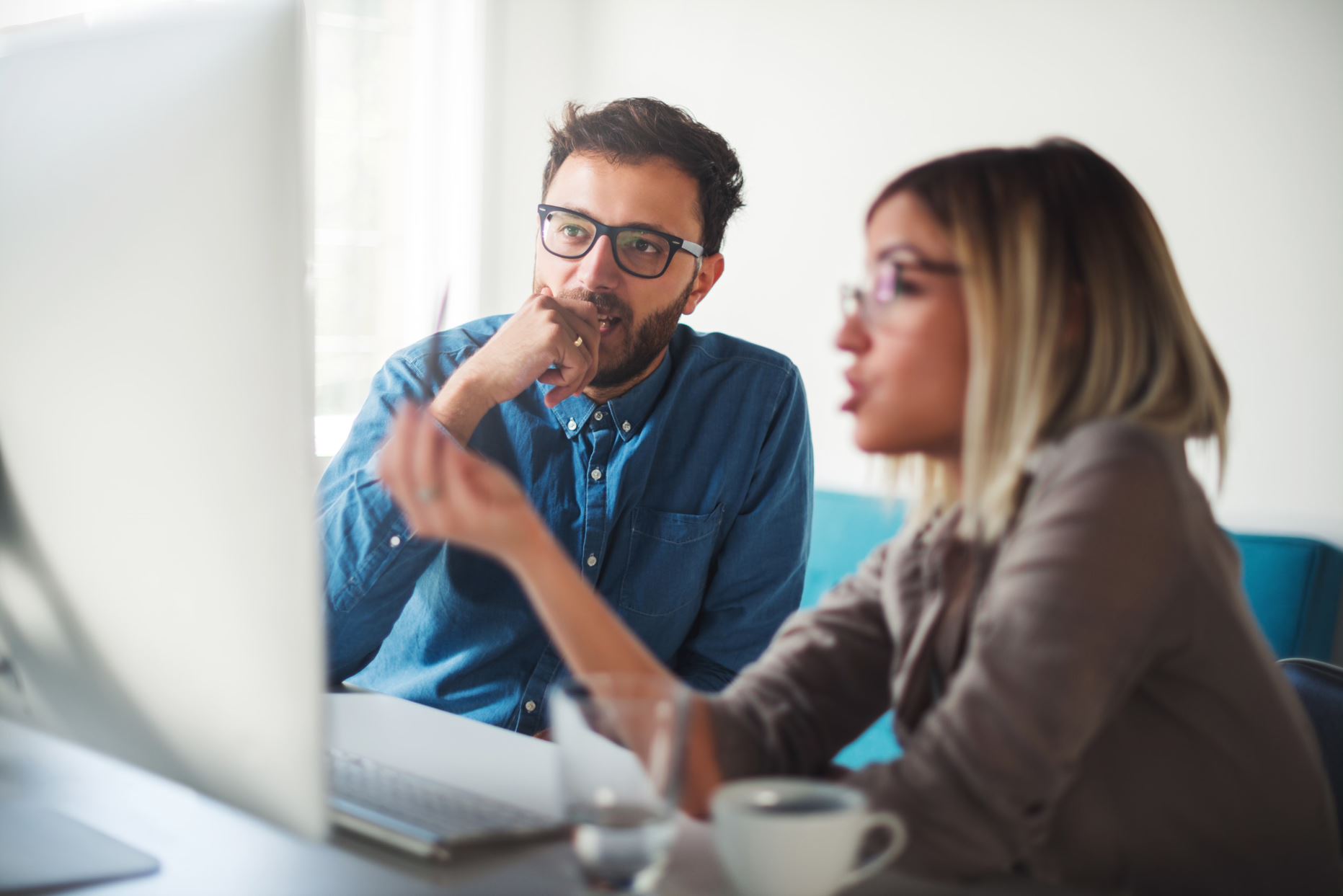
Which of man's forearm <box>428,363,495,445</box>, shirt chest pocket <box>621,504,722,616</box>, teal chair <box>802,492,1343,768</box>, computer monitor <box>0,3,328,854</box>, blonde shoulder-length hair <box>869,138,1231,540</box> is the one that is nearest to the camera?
computer monitor <box>0,3,328,854</box>

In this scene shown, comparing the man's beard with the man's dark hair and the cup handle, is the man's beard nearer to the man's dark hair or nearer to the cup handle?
the man's dark hair

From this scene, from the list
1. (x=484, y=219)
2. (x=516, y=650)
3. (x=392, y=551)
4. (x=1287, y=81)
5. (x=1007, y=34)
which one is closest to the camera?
(x=392, y=551)

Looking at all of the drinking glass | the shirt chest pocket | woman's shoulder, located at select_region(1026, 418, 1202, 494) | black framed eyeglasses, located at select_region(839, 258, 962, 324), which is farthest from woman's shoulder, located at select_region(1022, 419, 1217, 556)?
the shirt chest pocket

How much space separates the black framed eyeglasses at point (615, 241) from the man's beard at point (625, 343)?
5 centimetres

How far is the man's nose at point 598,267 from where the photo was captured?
164 cm

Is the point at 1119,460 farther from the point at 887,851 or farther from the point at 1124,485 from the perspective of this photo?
the point at 887,851

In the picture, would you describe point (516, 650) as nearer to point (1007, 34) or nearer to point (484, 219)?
point (1007, 34)

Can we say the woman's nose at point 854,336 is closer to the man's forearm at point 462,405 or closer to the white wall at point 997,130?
the man's forearm at point 462,405

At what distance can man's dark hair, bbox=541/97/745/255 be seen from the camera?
1.70 meters

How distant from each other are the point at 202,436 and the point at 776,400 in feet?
3.74

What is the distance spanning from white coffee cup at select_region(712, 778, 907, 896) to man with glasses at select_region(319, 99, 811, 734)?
0.80 m

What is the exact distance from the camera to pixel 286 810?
0.66 m

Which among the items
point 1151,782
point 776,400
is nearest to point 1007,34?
point 776,400

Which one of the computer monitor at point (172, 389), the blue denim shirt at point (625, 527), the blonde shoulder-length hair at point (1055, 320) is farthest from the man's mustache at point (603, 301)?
the computer monitor at point (172, 389)
